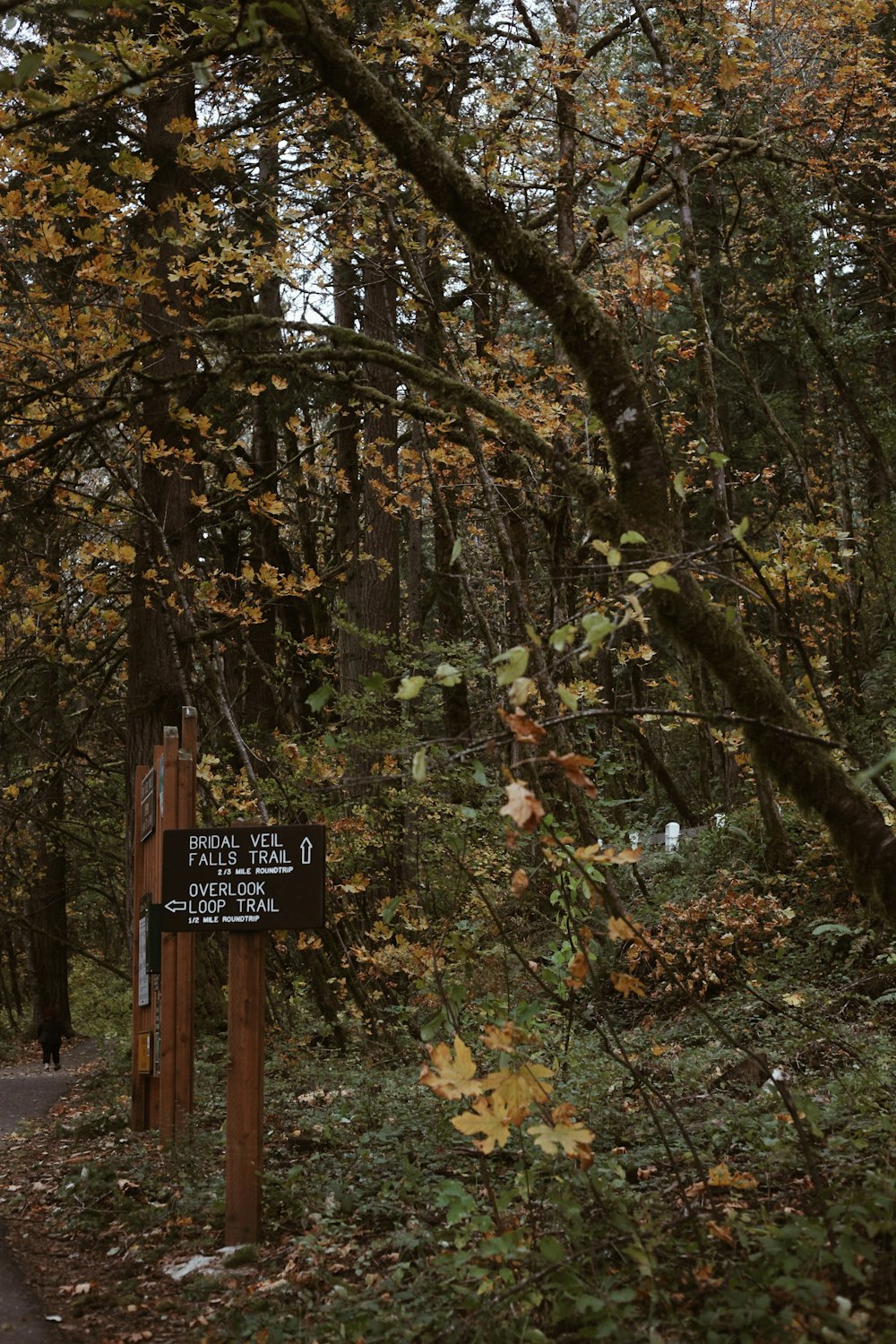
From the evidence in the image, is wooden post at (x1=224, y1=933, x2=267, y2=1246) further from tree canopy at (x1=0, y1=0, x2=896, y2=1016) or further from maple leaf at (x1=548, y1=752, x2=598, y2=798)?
maple leaf at (x1=548, y1=752, x2=598, y2=798)

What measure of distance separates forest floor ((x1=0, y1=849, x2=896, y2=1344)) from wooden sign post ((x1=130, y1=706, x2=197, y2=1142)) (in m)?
0.30

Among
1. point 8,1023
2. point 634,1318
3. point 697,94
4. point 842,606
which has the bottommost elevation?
point 8,1023

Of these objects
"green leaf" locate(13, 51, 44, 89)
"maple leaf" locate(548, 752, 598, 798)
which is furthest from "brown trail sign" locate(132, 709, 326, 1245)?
"green leaf" locate(13, 51, 44, 89)

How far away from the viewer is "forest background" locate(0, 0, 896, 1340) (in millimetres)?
4145

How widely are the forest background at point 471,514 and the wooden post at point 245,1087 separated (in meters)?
1.03

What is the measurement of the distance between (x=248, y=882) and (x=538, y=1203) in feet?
6.89

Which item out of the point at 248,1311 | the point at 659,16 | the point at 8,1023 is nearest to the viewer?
the point at 248,1311

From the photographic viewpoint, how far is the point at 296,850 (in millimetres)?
5707

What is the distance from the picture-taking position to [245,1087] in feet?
18.3

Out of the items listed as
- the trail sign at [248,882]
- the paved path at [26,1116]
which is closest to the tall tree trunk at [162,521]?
the trail sign at [248,882]

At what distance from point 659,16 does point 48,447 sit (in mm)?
11117

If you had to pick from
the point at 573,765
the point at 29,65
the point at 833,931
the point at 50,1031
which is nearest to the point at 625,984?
the point at 573,765

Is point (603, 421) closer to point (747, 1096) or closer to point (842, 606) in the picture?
point (747, 1096)

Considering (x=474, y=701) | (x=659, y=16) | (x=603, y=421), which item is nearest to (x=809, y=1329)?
(x=603, y=421)
